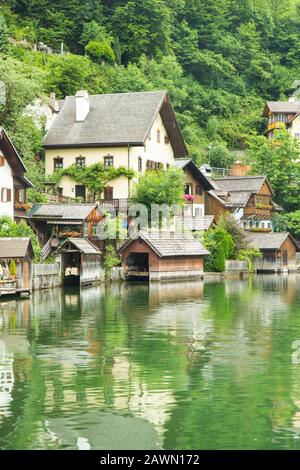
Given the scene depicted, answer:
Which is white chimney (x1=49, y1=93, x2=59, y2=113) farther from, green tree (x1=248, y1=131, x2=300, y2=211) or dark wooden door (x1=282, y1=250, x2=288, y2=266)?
green tree (x1=248, y1=131, x2=300, y2=211)

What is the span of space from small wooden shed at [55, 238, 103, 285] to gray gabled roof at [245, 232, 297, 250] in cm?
2459

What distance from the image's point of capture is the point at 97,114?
71438 mm

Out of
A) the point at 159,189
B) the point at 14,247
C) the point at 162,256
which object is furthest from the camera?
the point at 159,189

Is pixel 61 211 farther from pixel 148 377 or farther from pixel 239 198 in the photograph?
pixel 148 377

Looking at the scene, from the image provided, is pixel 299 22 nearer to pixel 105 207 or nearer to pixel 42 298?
pixel 105 207

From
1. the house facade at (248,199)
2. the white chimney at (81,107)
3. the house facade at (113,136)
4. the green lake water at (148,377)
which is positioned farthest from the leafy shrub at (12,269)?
the house facade at (248,199)

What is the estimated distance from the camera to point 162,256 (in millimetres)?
61875

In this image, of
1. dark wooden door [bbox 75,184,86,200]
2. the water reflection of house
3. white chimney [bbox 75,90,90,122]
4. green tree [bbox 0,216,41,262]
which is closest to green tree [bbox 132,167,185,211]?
dark wooden door [bbox 75,184,86,200]

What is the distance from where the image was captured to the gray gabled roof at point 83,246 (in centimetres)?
5644

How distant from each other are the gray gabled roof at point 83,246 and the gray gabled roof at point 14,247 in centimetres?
869

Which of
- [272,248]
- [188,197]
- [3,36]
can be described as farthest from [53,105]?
[272,248]

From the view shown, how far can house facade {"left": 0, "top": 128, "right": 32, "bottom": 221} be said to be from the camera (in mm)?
54406

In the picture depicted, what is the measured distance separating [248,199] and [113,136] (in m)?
22.0

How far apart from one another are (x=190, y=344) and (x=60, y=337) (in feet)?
16.2
